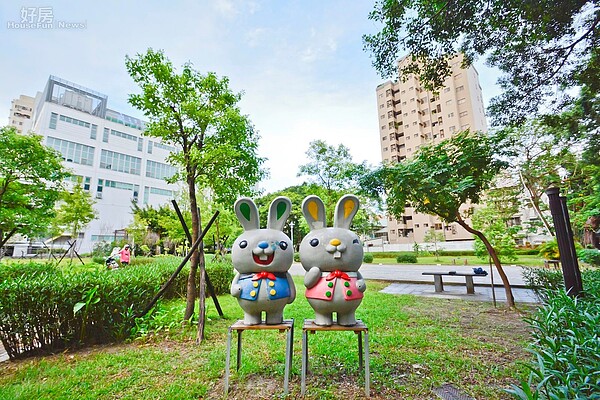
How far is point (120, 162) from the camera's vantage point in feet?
98.4

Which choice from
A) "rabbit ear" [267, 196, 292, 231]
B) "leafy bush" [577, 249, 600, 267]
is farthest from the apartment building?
"leafy bush" [577, 249, 600, 267]

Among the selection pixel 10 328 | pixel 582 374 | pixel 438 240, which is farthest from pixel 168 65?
pixel 438 240

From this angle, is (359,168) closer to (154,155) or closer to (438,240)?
(438,240)

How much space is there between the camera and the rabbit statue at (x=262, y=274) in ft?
9.51

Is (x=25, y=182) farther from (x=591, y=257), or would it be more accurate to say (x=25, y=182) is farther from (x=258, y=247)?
(x=591, y=257)

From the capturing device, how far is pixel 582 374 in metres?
1.64

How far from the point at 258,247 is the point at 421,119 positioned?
120 ft

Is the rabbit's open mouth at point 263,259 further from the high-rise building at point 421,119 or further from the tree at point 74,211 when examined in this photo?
the high-rise building at point 421,119

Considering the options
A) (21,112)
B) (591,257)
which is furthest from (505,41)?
(21,112)

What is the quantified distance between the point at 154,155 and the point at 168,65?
3114 cm

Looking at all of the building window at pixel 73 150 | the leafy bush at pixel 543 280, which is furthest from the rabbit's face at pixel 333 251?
the building window at pixel 73 150

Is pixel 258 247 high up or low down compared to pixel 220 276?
up

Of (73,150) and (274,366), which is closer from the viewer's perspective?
(274,366)

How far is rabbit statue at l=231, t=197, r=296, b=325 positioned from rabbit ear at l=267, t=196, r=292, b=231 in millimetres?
132
